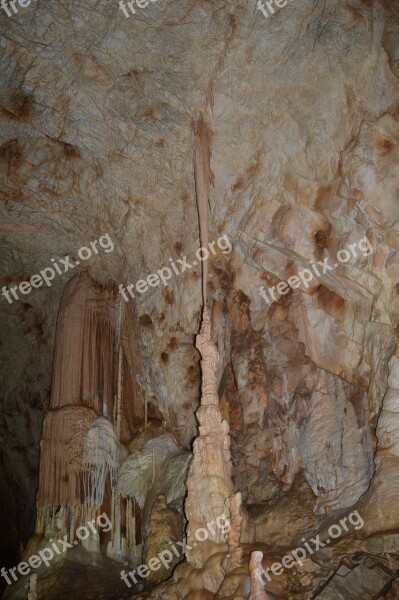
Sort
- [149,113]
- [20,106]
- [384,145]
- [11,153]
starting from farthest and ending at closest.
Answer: [11,153], [20,106], [149,113], [384,145]

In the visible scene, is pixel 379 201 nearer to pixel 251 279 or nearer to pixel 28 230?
pixel 251 279

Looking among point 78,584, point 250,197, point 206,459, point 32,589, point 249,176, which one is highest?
point 249,176

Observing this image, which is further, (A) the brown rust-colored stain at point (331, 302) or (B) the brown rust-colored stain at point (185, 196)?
(B) the brown rust-colored stain at point (185, 196)

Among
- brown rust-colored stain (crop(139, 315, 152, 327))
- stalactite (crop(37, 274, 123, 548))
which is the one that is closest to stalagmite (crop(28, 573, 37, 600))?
stalactite (crop(37, 274, 123, 548))

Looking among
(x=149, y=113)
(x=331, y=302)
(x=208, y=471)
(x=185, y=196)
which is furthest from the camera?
(x=185, y=196)

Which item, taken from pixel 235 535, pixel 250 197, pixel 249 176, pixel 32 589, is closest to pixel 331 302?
pixel 250 197

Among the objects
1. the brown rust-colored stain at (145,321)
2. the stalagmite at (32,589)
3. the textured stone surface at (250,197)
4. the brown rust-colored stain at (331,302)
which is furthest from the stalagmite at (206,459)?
the stalagmite at (32,589)

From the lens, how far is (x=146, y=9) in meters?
7.58

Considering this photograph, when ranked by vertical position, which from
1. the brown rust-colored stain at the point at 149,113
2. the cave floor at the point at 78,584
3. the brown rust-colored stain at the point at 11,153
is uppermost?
the brown rust-colored stain at the point at 11,153

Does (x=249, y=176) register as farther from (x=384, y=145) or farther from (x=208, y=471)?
(x=208, y=471)

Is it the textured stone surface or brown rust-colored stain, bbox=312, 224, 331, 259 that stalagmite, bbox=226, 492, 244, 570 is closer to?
the textured stone surface

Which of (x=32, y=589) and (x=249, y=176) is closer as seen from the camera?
(x=32, y=589)

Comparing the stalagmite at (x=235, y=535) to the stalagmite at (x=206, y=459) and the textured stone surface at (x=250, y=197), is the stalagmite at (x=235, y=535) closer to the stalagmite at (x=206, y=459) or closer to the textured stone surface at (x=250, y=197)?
the stalagmite at (x=206, y=459)

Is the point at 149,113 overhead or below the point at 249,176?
overhead
